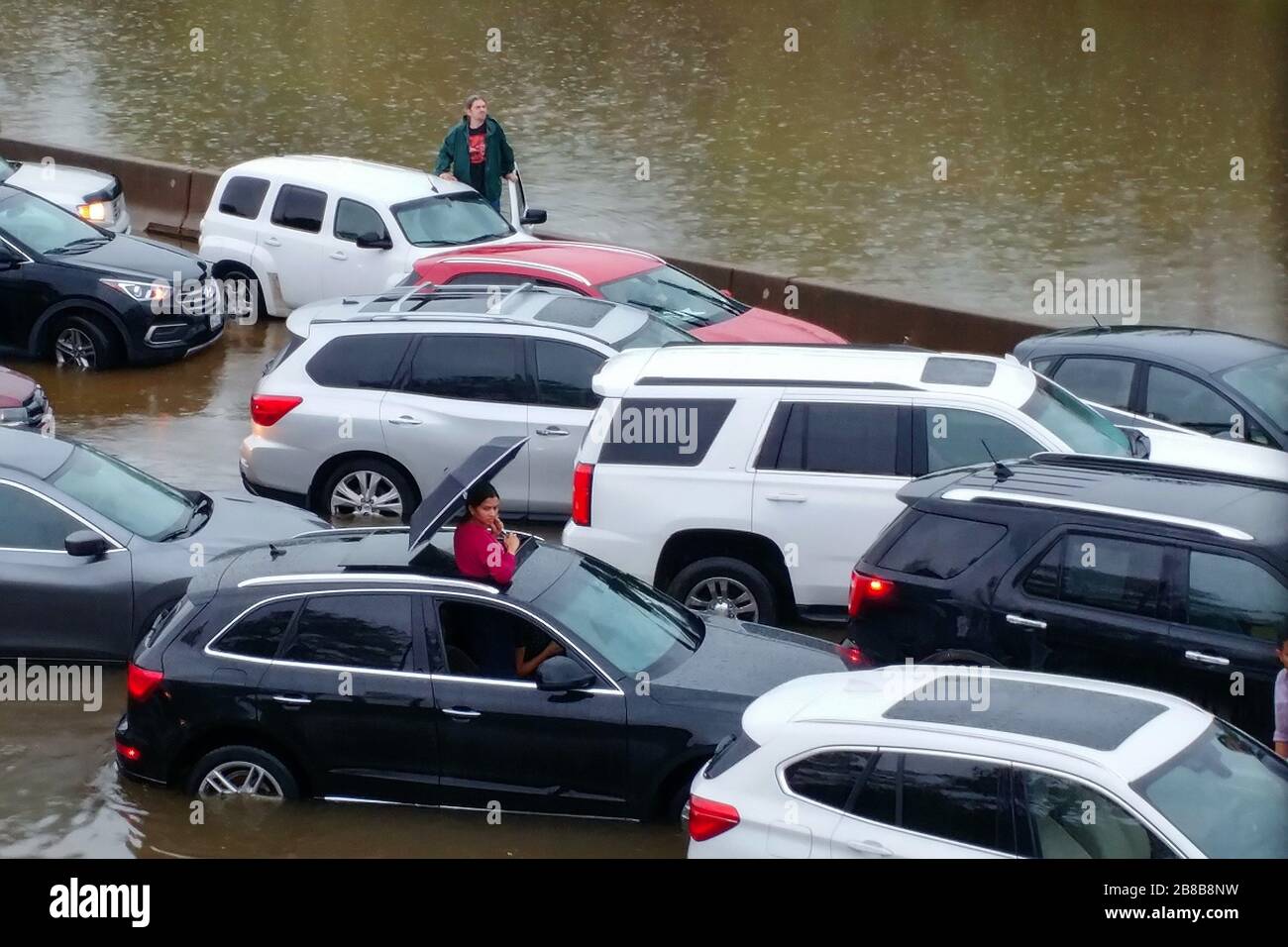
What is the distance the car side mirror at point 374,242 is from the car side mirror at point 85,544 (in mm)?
7059

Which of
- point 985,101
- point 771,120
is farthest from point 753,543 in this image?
point 985,101

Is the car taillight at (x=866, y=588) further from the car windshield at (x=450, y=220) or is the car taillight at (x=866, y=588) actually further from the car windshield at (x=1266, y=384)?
the car windshield at (x=450, y=220)

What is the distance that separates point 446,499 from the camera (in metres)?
8.86

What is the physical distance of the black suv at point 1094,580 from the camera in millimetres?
8500

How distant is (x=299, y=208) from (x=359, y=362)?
4.93 m

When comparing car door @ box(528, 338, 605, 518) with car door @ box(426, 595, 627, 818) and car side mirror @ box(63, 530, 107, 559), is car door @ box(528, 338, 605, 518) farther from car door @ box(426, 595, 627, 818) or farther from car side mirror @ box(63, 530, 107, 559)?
car door @ box(426, 595, 627, 818)

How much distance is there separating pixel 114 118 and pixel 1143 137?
15.7 metres

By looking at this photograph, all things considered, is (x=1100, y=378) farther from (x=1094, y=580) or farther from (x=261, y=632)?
(x=261, y=632)

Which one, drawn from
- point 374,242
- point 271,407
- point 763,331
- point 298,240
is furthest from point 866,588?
point 298,240

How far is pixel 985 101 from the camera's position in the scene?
95.3ft

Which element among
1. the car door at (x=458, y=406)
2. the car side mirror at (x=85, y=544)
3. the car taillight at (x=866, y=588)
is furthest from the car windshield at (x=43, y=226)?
the car taillight at (x=866, y=588)

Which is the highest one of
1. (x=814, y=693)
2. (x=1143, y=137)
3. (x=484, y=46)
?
(x=484, y=46)

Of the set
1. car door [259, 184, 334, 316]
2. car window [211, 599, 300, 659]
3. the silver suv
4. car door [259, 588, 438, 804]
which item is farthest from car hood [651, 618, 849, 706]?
car door [259, 184, 334, 316]
